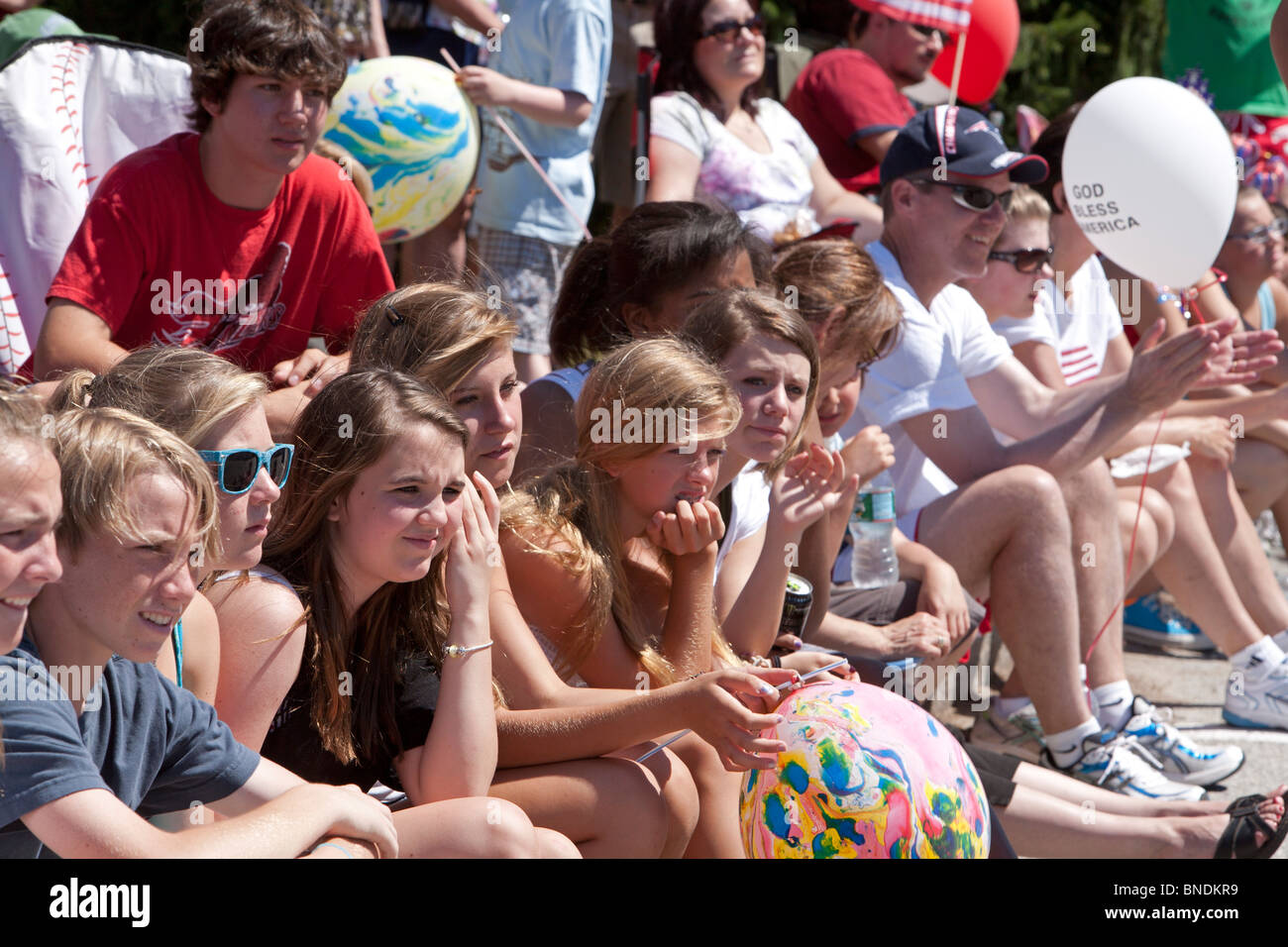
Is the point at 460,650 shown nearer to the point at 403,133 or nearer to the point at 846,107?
the point at 403,133

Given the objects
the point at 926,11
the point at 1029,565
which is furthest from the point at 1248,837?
the point at 926,11

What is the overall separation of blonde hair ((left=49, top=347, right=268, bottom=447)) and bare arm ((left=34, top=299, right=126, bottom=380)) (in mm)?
686

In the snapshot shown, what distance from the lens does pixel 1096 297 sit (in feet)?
16.9

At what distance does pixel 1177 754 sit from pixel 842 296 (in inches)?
64.3

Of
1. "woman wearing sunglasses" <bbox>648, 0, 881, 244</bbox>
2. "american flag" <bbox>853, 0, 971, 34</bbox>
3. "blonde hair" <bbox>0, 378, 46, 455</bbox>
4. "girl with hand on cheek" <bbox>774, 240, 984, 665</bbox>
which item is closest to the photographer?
"blonde hair" <bbox>0, 378, 46, 455</bbox>

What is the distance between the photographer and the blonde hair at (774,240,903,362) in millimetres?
3695

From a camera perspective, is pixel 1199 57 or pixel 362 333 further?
pixel 1199 57

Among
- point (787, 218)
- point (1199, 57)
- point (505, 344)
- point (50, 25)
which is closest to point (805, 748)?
point (505, 344)

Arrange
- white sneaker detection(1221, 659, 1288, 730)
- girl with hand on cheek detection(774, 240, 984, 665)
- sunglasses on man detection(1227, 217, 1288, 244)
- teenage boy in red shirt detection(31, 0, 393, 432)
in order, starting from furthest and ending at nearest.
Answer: sunglasses on man detection(1227, 217, 1288, 244)
white sneaker detection(1221, 659, 1288, 730)
girl with hand on cheek detection(774, 240, 984, 665)
teenage boy in red shirt detection(31, 0, 393, 432)

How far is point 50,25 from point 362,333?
1908mm

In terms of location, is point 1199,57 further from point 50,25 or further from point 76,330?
point 76,330

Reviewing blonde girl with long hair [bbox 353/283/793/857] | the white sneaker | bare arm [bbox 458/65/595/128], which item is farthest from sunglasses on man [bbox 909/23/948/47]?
blonde girl with long hair [bbox 353/283/793/857]

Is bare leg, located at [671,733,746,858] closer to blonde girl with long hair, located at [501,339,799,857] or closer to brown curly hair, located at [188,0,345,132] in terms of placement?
blonde girl with long hair, located at [501,339,799,857]

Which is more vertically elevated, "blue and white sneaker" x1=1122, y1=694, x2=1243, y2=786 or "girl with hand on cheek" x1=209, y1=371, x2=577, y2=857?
"girl with hand on cheek" x1=209, y1=371, x2=577, y2=857
